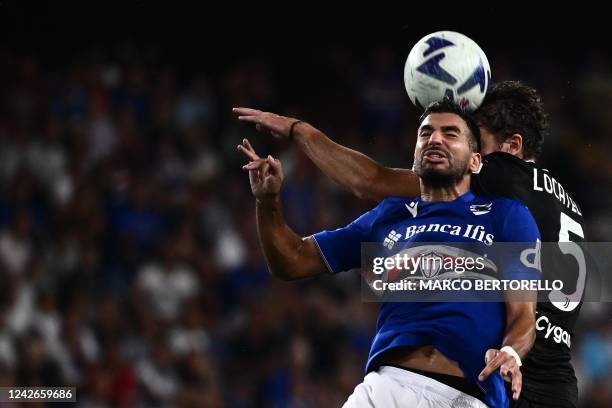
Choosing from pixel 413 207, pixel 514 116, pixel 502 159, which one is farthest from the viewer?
pixel 514 116

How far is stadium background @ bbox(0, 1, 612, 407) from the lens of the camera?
29.1ft

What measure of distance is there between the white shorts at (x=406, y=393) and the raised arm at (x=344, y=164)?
0.94m

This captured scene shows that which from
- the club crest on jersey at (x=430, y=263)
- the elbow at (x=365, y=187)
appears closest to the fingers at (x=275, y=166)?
the elbow at (x=365, y=187)

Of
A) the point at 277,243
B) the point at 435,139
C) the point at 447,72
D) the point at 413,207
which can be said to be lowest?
the point at 277,243

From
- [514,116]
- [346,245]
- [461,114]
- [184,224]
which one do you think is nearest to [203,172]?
[184,224]

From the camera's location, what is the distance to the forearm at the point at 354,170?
4797 mm

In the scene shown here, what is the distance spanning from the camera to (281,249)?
457 centimetres

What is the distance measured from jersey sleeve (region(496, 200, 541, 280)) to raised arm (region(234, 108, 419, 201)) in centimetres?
62

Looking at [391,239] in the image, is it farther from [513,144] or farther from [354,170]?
[513,144]

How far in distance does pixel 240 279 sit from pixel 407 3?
14.2 feet

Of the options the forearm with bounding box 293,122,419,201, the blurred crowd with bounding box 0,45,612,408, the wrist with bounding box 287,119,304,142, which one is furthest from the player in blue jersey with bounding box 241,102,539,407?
the blurred crowd with bounding box 0,45,612,408

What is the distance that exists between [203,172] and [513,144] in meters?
5.92

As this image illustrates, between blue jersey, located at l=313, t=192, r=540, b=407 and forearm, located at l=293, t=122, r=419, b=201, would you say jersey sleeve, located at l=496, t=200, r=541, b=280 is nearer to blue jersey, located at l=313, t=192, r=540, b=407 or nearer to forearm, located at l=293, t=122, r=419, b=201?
blue jersey, located at l=313, t=192, r=540, b=407

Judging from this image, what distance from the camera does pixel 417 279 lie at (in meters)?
4.16
